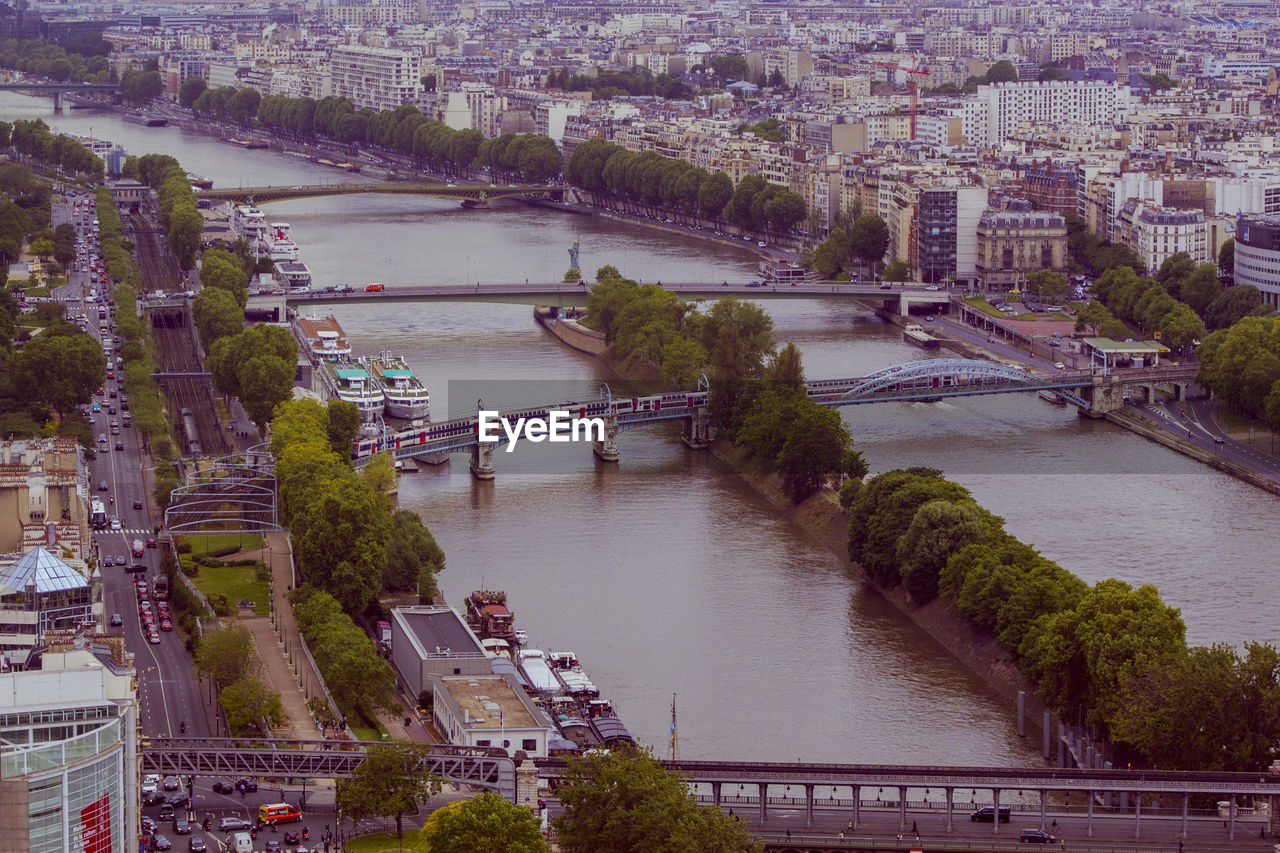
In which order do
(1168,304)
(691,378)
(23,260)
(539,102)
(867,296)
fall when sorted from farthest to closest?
(539,102) → (23,260) → (867,296) → (1168,304) → (691,378)

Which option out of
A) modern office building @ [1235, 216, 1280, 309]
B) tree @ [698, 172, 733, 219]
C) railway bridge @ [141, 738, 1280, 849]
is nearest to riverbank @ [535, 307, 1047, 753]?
railway bridge @ [141, 738, 1280, 849]

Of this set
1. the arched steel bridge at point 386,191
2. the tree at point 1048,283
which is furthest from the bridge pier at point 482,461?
the arched steel bridge at point 386,191

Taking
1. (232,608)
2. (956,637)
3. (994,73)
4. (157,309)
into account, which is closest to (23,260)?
(157,309)

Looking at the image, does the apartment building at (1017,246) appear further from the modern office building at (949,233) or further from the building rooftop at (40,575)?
the building rooftop at (40,575)

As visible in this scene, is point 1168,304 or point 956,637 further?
point 1168,304

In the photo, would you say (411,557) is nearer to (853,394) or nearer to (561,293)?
(853,394)

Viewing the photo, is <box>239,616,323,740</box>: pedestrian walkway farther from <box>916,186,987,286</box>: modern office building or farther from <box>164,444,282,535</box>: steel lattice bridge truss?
<box>916,186,987,286</box>: modern office building

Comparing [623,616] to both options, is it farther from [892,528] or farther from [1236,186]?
[1236,186]
